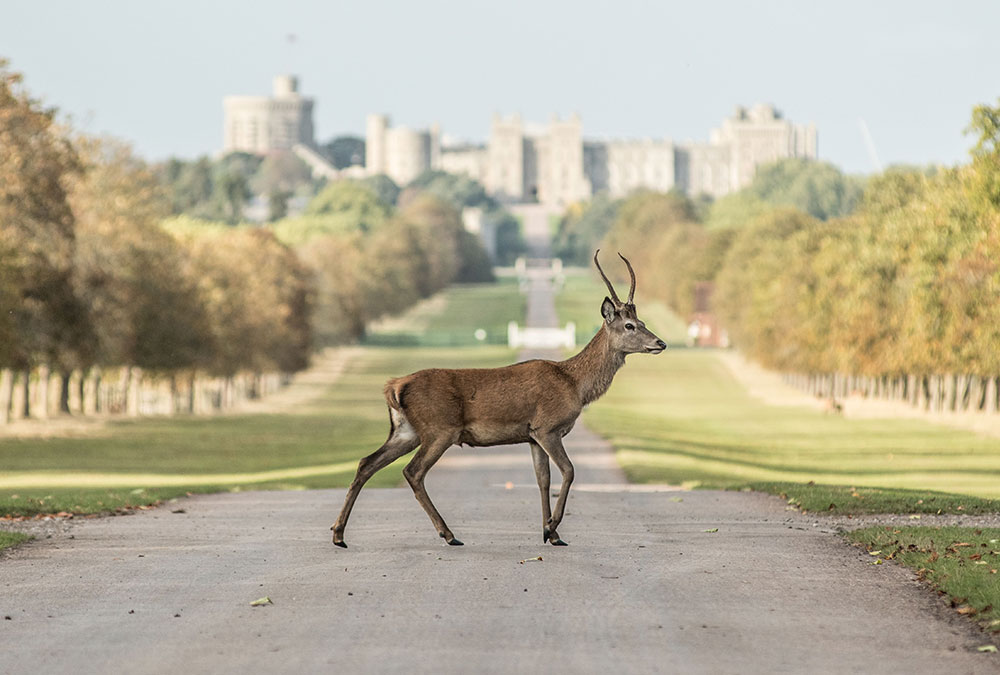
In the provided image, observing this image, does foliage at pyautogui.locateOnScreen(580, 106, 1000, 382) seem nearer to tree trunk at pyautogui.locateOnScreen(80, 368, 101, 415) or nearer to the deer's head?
the deer's head

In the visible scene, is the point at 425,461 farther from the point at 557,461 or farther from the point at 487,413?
the point at 557,461

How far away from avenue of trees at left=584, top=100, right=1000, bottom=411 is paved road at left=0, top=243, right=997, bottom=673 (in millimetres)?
31723

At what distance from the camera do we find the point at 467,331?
18612 centimetres

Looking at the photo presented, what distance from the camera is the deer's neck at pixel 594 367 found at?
60.0 ft

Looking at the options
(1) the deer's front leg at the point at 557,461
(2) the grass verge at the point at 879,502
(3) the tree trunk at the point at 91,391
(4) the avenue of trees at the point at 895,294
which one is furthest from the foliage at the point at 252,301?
(1) the deer's front leg at the point at 557,461

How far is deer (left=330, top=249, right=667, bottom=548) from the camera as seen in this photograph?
58.0 ft

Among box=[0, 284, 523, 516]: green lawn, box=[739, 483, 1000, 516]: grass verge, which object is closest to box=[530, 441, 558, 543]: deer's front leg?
box=[739, 483, 1000, 516]: grass verge

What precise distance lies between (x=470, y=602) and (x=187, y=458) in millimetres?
41473

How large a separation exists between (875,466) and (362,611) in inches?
1337

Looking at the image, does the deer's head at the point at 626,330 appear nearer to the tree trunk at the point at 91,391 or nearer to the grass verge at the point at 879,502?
the grass verge at the point at 879,502

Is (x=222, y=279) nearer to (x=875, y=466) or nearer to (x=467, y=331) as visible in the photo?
(x=875, y=466)

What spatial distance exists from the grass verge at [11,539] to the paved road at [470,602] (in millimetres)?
381

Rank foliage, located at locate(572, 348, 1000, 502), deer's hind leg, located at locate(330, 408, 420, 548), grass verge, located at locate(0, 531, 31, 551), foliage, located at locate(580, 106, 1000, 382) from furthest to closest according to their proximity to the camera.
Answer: foliage, located at locate(580, 106, 1000, 382) < foliage, located at locate(572, 348, 1000, 502) < grass verge, located at locate(0, 531, 31, 551) < deer's hind leg, located at locate(330, 408, 420, 548)

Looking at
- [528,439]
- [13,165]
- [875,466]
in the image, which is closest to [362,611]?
[528,439]
